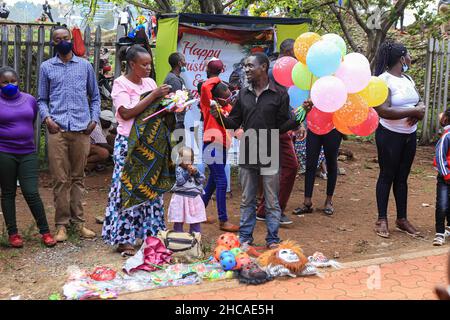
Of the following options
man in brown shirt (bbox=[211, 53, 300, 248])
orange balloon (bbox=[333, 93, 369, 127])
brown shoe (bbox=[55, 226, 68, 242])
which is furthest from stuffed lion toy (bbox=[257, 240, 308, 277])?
brown shoe (bbox=[55, 226, 68, 242])

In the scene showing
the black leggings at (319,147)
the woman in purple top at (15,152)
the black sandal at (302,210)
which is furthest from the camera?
the black sandal at (302,210)

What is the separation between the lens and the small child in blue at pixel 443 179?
5.38 metres

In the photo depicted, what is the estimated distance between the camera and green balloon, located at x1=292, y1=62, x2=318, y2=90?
5133 mm

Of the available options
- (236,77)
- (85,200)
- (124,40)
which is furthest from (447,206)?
(124,40)

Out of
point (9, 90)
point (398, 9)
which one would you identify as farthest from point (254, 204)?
point (398, 9)

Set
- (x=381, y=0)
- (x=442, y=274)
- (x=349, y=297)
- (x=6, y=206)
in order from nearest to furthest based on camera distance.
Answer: (x=349, y=297) → (x=442, y=274) → (x=6, y=206) → (x=381, y=0)

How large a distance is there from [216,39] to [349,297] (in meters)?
5.19

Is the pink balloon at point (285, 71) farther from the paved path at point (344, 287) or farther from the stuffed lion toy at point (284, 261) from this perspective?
the paved path at point (344, 287)

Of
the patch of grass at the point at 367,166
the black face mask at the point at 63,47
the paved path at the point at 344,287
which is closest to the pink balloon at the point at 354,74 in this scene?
the paved path at the point at 344,287

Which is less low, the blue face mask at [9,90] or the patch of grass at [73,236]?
the blue face mask at [9,90]

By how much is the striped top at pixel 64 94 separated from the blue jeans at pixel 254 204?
1.66 meters

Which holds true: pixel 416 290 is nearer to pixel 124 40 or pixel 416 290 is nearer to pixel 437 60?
pixel 124 40

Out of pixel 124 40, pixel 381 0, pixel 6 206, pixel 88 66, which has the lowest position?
pixel 6 206

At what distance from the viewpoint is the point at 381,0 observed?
948cm
